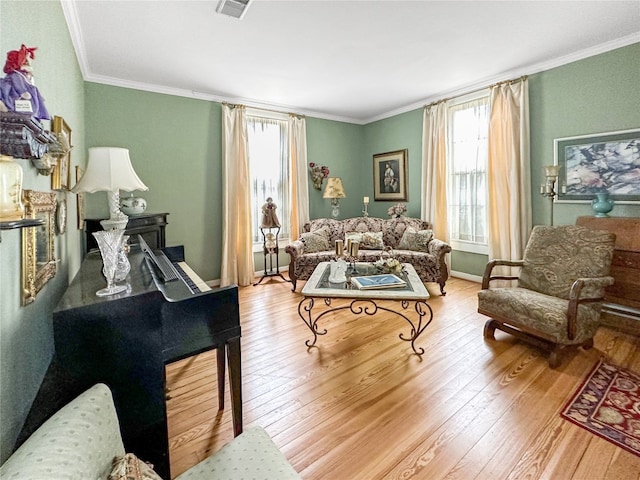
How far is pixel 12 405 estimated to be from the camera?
1.01m

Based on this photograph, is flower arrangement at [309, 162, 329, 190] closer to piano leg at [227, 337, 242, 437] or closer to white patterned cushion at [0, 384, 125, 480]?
piano leg at [227, 337, 242, 437]

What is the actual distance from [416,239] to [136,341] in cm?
401

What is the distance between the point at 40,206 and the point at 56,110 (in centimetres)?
107

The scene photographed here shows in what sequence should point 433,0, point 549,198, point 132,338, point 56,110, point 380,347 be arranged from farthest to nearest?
point 549,198, point 380,347, point 433,0, point 56,110, point 132,338

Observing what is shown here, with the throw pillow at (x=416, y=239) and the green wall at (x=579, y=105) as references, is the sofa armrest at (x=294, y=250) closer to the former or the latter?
the throw pillow at (x=416, y=239)

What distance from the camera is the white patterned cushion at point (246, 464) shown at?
3.27 ft

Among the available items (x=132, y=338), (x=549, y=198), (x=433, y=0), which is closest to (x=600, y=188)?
(x=549, y=198)

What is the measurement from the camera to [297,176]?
532cm

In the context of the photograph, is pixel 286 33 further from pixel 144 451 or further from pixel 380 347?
pixel 144 451

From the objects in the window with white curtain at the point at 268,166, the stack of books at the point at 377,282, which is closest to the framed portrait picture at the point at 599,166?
the stack of books at the point at 377,282

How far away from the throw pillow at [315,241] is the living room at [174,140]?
1016 mm

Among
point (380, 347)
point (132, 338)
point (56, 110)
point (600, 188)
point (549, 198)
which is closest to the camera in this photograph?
point (132, 338)

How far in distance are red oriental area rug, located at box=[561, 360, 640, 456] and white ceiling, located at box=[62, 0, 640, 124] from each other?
9.42 ft

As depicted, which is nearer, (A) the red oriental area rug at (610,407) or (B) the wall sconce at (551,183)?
(A) the red oriental area rug at (610,407)
